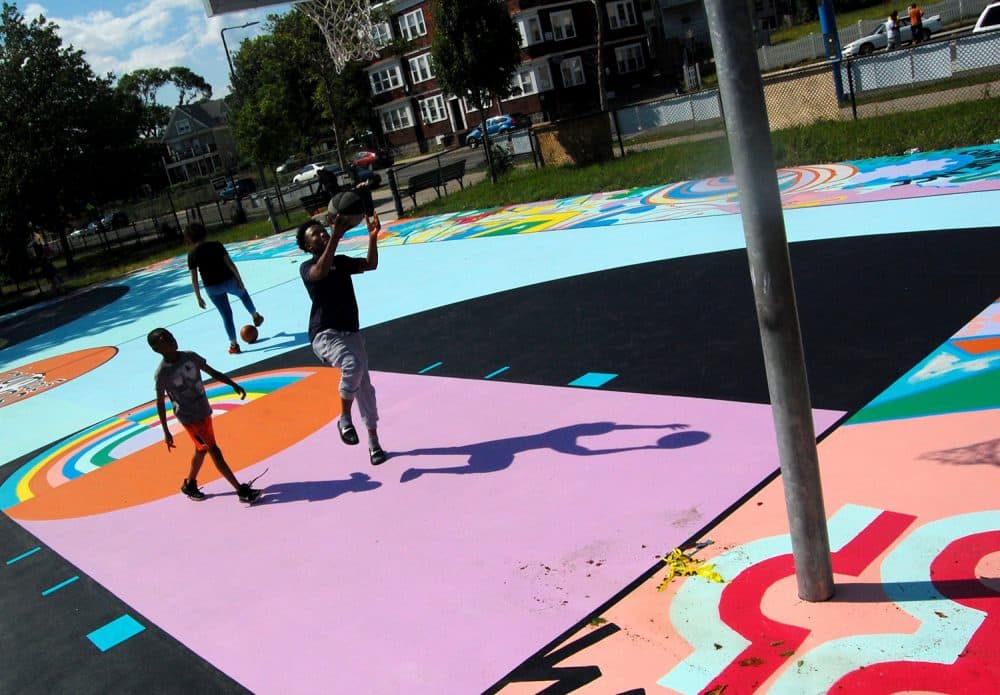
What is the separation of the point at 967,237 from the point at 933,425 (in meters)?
4.71

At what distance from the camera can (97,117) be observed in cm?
3850

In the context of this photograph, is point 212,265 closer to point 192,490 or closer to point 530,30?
point 192,490

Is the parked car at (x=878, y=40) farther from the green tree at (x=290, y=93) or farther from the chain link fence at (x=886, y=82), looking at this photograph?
the green tree at (x=290, y=93)

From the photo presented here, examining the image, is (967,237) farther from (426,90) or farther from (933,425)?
(426,90)

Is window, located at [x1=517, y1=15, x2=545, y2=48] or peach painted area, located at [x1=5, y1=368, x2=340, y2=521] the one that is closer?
peach painted area, located at [x1=5, y1=368, x2=340, y2=521]

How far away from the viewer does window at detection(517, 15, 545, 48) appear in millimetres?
52656

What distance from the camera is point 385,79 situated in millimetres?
61156

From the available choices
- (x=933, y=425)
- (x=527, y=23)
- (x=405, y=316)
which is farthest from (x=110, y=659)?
(x=527, y=23)

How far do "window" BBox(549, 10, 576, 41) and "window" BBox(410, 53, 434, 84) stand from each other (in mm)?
8830

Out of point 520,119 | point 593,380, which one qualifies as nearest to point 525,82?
point 520,119

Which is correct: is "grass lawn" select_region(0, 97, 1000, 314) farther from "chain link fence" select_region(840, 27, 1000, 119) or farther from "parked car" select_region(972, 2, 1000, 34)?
"parked car" select_region(972, 2, 1000, 34)

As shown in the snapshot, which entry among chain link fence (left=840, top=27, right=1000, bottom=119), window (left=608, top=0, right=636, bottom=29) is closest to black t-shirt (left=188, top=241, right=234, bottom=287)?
chain link fence (left=840, top=27, right=1000, bottom=119)

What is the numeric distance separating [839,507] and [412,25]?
5549 centimetres

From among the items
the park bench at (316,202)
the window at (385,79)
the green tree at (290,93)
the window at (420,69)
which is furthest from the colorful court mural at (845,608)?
the window at (385,79)
